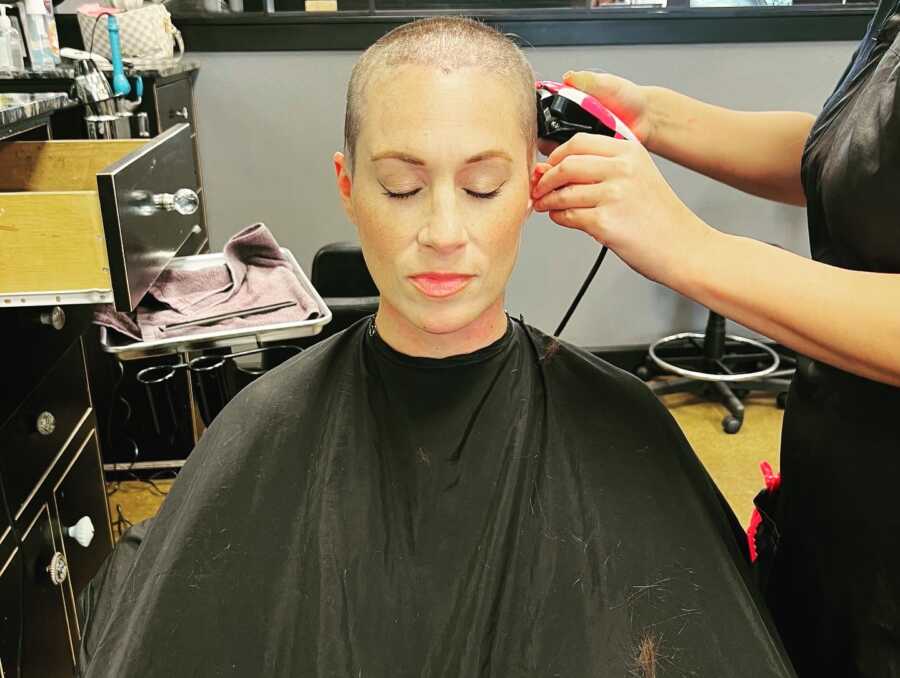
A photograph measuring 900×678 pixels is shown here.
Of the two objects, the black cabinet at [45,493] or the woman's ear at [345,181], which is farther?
the black cabinet at [45,493]

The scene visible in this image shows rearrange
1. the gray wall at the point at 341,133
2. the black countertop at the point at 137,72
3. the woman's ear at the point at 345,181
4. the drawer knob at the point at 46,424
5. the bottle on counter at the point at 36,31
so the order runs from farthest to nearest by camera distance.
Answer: the gray wall at the point at 341,133
the bottle on counter at the point at 36,31
the black countertop at the point at 137,72
the drawer knob at the point at 46,424
the woman's ear at the point at 345,181

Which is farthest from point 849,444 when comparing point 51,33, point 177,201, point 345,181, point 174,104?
point 174,104

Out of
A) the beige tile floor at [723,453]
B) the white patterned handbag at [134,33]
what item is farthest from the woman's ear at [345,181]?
the beige tile floor at [723,453]

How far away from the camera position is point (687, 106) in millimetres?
1242

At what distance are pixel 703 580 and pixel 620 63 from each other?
2289 millimetres

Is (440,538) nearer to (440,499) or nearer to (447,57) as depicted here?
(440,499)

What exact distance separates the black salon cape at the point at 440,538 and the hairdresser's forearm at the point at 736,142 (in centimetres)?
36

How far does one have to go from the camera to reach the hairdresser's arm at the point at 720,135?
1187 mm

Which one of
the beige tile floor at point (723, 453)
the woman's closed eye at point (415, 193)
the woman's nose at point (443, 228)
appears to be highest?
the woman's closed eye at point (415, 193)

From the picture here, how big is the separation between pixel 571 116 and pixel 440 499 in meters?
0.53

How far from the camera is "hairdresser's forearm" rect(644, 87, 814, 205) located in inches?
46.8

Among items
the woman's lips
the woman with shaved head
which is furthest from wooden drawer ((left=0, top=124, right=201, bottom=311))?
the woman's lips

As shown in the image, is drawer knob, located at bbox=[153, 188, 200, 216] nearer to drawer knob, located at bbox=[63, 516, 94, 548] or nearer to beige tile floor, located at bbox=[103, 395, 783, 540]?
drawer knob, located at bbox=[63, 516, 94, 548]

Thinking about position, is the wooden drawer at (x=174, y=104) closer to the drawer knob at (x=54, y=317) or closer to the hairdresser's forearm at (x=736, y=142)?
the drawer knob at (x=54, y=317)
